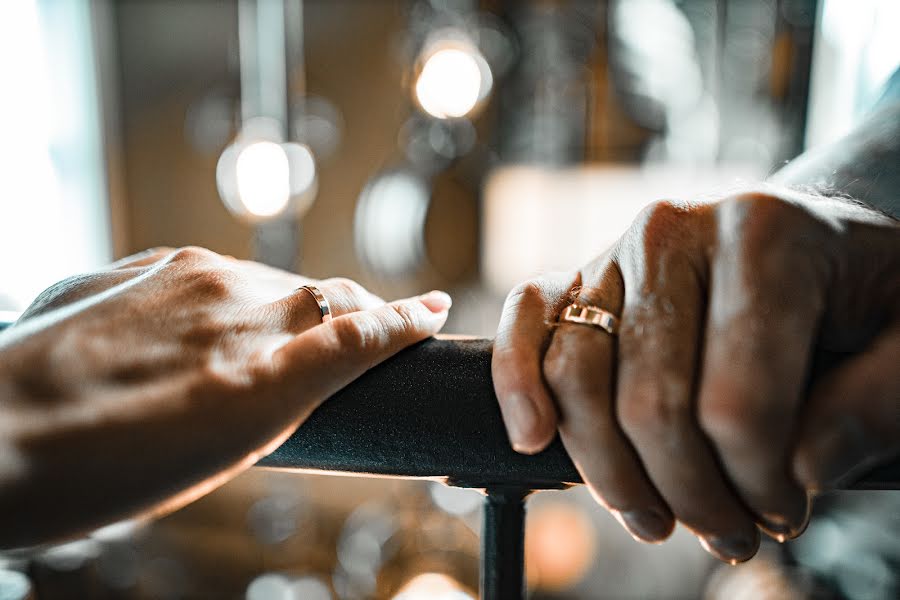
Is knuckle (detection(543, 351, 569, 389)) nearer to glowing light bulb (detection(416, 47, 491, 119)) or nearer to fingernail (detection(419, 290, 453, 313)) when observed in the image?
fingernail (detection(419, 290, 453, 313))

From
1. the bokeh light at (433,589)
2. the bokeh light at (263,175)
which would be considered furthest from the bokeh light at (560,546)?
the bokeh light at (263,175)

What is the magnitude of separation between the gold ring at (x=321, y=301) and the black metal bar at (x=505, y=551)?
15 cm

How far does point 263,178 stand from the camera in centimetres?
229

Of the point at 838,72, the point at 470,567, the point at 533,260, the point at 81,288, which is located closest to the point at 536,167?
the point at 533,260

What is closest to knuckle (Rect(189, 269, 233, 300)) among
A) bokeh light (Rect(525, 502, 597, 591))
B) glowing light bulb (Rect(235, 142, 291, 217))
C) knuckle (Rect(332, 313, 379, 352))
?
knuckle (Rect(332, 313, 379, 352))

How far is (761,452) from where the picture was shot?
0.94 feet

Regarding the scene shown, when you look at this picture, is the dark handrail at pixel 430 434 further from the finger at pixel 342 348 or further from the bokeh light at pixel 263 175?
the bokeh light at pixel 263 175

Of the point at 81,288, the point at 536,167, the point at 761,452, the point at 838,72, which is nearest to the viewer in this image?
the point at 761,452

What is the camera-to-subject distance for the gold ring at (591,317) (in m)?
0.34

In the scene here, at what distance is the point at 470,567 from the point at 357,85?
222 centimetres

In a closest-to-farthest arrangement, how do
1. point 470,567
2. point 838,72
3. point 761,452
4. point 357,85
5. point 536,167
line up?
point 761,452 → point 838,72 → point 470,567 → point 536,167 → point 357,85

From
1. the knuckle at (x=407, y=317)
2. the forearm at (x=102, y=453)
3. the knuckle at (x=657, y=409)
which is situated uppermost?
the knuckle at (x=407, y=317)

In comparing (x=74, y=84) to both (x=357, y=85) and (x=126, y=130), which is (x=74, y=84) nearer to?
(x=126, y=130)

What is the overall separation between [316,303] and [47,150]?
10.3ft
